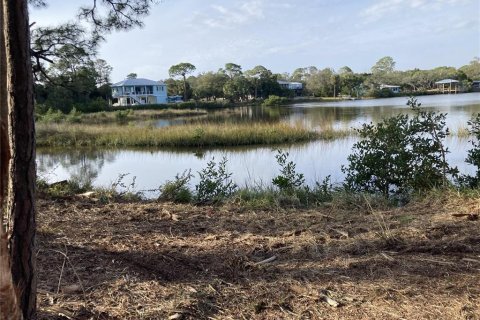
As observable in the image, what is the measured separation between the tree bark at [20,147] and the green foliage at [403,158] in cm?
444

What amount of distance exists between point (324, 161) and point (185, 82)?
54157 mm

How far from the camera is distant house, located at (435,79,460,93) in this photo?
66000 millimetres

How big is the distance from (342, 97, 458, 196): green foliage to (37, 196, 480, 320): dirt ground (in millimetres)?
1517

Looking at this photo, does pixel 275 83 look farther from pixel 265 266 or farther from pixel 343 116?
pixel 265 266

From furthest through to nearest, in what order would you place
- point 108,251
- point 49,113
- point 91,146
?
point 49,113, point 91,146, point 108,251

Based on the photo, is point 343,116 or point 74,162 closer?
point 74,162

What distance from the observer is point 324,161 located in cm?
1166

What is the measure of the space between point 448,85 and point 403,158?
69.4 metres

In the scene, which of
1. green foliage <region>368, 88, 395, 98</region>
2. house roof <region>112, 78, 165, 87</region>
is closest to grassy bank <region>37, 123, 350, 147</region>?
house roof <region>112, 78, 165, 87</region>

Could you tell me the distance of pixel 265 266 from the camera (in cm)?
261

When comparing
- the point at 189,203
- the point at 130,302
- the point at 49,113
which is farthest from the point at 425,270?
the point at 49,113

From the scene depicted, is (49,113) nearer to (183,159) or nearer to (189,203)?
(183,159)

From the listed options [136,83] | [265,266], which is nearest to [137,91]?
[136,83]

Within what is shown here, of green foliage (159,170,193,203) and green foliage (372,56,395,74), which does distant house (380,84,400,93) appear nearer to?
green foliage (372,56,395,74)
